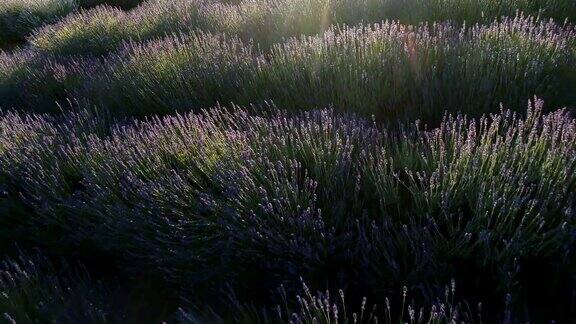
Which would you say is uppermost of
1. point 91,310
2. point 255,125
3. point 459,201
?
point 255,125

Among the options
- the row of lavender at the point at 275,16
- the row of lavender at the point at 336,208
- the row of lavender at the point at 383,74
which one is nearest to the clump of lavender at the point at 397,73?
the row of lavender at the point at 383,74

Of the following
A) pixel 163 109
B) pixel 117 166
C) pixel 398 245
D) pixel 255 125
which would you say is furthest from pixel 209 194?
pixel 163 109

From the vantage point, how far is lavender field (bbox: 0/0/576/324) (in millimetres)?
2018

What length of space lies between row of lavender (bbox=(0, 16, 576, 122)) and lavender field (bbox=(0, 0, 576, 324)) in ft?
0.05

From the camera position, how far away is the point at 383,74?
323 cm

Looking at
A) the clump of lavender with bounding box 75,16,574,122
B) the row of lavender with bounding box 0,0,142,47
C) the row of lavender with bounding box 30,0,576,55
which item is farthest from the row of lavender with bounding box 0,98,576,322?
the row of lavender with bounding box 0,0,142,47

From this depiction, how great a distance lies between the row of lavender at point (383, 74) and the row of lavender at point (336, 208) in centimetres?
55

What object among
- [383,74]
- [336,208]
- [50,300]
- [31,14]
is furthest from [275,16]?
[31,14]

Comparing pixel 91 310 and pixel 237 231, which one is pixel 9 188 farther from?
pixel 237 231

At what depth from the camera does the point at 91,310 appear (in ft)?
6.86

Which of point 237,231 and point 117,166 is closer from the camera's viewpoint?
point 237,231

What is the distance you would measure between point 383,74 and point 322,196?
1.22 m

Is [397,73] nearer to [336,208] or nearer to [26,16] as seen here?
[336,208]

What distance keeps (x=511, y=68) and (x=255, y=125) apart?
155 centimetres
